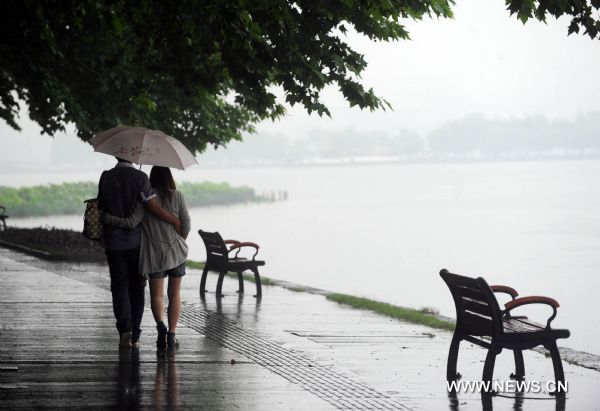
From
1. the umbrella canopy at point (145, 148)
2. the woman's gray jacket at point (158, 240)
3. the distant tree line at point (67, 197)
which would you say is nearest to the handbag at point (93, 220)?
the woman's gray jacket at point (158, 240)

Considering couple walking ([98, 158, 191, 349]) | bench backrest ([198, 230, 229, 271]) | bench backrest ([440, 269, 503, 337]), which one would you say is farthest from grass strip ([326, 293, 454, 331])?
couple walking ([98, 158, 191, 349])

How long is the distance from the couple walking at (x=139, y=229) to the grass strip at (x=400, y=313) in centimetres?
427

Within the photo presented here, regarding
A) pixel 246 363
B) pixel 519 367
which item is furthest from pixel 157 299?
pixel 519 367

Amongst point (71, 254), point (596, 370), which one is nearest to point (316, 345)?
point (596, 370)

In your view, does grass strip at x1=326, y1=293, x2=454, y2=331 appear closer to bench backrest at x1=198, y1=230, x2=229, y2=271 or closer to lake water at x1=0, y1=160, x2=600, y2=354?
bench backrest at x1=198, y1=230, x2=229, y2=271

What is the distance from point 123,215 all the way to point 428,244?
4708cm

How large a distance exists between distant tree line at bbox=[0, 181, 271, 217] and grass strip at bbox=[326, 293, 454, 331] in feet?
198

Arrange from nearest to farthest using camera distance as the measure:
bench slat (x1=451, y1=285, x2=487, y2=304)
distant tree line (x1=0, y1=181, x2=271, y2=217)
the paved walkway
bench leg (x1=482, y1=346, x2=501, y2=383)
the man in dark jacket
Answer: the paved walkway, bench leg (x1=482, y1=346, x2=501, y2=383), bench slat (x1=451, y1=285, x2=487, y2=304), the man in dark jacket, distant tree line (x1=0, y1=181, x2=271, y2=217)

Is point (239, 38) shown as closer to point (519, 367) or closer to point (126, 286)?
point (126, 286)

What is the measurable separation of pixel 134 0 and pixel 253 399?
19.0 feet

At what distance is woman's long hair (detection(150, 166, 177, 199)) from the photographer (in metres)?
10.3

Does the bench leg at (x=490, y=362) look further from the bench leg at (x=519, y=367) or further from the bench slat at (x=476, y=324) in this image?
the bench leg at (x=519, y=367)

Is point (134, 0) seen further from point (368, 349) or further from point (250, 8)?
point (368, 349)

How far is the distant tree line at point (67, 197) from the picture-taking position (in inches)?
3093
